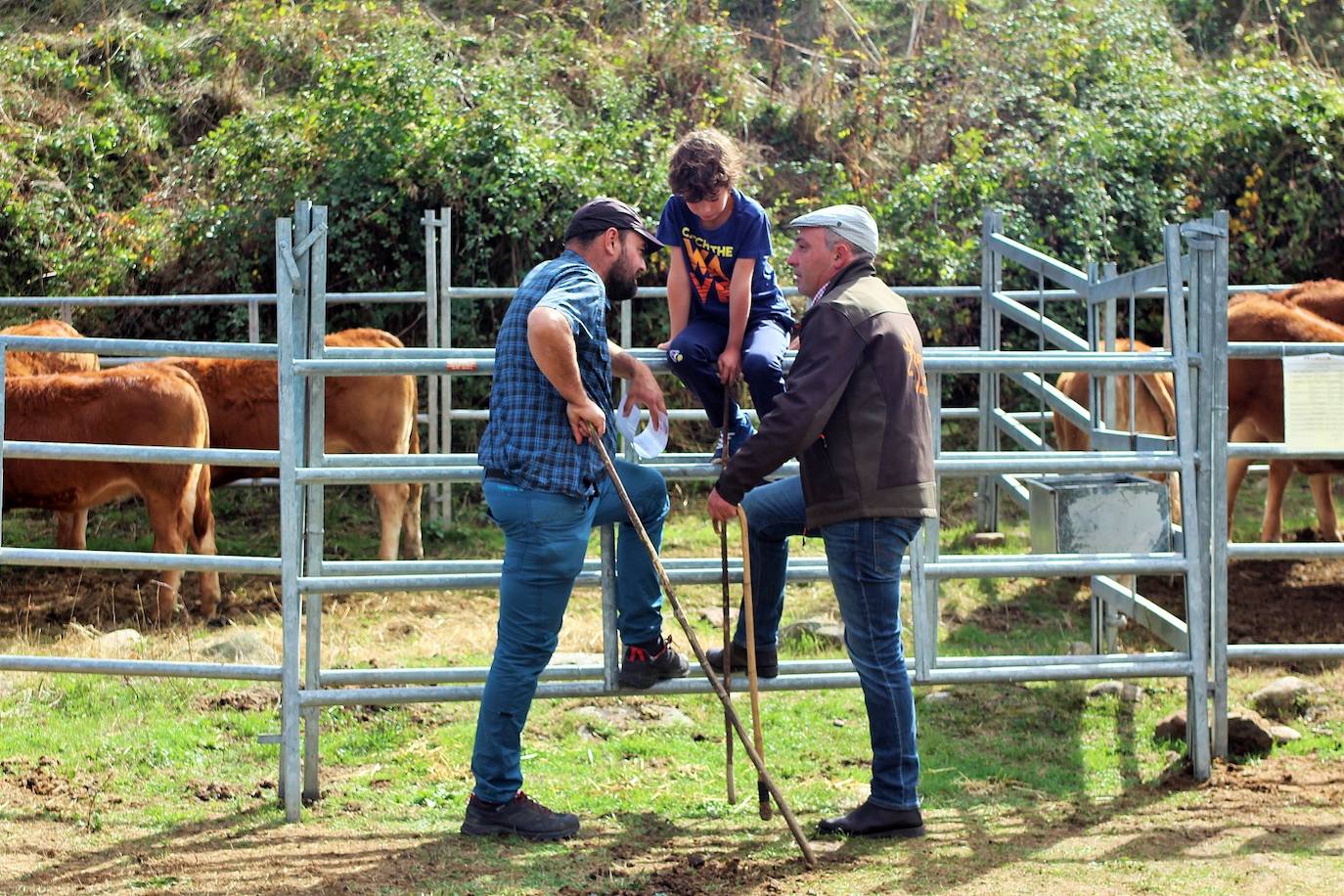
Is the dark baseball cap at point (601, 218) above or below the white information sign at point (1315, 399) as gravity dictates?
above

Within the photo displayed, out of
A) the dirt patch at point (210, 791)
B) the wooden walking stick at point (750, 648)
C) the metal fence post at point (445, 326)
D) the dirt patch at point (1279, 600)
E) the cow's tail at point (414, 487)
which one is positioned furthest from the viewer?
the metal fence post at point (445, 326)

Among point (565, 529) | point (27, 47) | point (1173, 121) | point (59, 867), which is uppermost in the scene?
point (27, 47)

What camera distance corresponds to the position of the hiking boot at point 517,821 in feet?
13.8

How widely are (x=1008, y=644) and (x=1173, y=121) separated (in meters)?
8.10

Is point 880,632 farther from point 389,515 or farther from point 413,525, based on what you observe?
point 413,525

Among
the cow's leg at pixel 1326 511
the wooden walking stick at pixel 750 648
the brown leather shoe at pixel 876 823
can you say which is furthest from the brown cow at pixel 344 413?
the cow's leg at pixel 1326 511

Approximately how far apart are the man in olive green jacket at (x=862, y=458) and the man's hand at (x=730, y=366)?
1.02ft

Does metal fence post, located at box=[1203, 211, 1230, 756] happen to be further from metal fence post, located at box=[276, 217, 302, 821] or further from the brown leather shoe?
metal fence post, located at box=[276, 217, 302, 821]

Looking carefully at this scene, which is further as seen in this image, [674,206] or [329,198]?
[329,198]

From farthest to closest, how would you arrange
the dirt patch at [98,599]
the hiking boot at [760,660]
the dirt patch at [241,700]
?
the dirt patch at [98,599], the dirt patch at [241,700], the hiking boot at [760,660]

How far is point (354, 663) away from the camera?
20.9 ft

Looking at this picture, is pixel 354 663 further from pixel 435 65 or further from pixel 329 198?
pixel 435 65

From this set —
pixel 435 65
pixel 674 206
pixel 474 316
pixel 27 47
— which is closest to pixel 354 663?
pixel 674 206

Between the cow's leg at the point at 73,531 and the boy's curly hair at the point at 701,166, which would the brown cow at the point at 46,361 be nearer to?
the cow's leg at the point at 73,531
